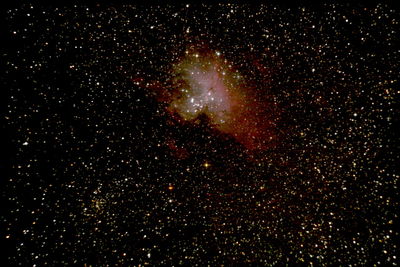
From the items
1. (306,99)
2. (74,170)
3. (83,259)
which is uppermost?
(306,99)

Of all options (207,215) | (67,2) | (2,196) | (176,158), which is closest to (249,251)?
(207,215)

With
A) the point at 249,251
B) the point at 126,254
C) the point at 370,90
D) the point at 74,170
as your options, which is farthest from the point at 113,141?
the point at 370,90

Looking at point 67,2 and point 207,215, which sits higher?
point 67,2

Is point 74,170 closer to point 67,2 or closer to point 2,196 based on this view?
point 2,196
